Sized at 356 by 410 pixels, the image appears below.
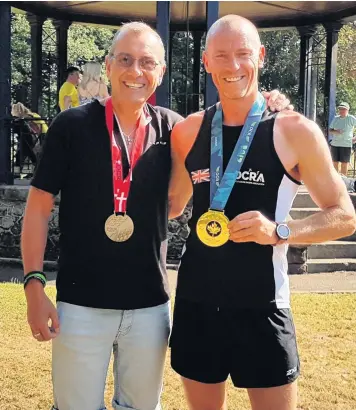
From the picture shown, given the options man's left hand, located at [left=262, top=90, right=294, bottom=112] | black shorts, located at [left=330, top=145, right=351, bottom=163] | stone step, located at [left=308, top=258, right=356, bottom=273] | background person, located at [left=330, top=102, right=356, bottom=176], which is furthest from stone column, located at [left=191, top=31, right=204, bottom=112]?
man's left hand, located at [left=262, top=90, right=294, bottom=112]

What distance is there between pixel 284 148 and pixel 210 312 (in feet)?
2.56

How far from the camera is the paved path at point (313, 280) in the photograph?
24.8 ft

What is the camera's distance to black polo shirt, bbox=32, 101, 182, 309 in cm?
263

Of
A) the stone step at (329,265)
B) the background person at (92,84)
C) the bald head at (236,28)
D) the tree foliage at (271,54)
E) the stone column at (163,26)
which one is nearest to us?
the bald head at (236,28)

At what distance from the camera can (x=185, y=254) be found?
2725 millimetres

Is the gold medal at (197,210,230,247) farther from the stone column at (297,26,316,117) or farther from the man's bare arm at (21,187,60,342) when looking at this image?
the stone column at (297,26,316,117)

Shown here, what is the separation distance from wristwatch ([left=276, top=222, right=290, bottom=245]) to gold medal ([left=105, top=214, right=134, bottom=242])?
0.65 meters

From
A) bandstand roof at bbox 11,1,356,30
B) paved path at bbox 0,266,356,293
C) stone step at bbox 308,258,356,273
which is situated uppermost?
bandstand roof at bbox 11,1,356,30

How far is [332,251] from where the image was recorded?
29.4 ft

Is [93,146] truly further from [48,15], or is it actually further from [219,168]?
[48,15]

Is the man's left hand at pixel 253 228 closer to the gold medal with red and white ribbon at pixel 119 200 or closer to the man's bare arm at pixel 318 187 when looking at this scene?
the man's bare arm at pixel 318 187

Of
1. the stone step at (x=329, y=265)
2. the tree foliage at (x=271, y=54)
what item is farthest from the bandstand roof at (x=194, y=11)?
the tree foliage at (x=271, y=54)

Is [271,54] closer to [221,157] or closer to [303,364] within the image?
[303,364]

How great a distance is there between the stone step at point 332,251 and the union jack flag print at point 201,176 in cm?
650
